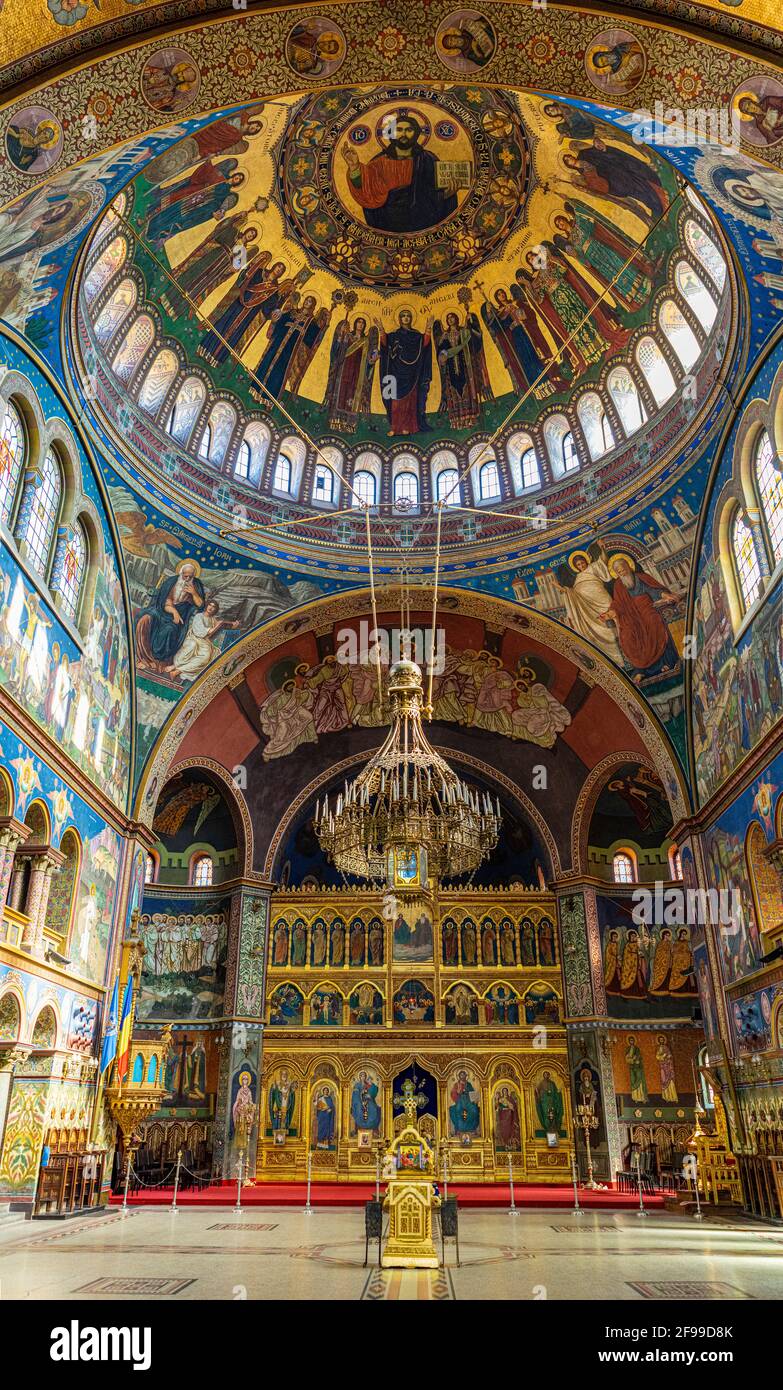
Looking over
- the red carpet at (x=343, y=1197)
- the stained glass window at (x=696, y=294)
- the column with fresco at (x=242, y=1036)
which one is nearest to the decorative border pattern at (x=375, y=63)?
the stained glass window at (x=696, y=294)

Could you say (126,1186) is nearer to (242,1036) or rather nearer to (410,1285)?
A: (242,1036)

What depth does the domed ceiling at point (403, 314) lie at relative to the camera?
54.6 ft

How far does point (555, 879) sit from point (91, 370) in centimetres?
1648

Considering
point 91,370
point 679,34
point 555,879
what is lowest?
point 555,879

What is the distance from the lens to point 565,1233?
1263 cm

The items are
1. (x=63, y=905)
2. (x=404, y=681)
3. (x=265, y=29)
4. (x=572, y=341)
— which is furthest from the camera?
(x=572, y=341)

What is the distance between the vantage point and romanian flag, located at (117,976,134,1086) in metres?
17.6

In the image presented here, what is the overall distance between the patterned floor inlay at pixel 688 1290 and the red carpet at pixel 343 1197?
1000cm

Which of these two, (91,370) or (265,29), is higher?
(91,370)

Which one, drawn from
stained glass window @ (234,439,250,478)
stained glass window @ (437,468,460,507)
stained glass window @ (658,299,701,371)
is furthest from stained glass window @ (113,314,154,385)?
stained glass window @ (658,299,701,371)

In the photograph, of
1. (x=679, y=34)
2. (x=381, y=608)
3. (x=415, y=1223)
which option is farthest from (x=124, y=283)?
(x=415, y=1223)

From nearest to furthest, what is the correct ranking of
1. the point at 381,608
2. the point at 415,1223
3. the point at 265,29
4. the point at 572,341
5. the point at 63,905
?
the point at 415,1223
the point at 265,29
the point at 63,905
the point at 572,341
the point at 381,608

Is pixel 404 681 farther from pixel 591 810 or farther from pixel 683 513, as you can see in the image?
pixel 591 810

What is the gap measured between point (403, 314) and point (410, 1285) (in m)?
19.0
